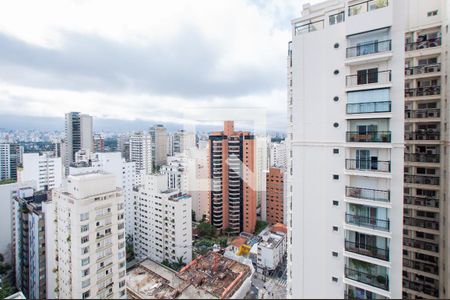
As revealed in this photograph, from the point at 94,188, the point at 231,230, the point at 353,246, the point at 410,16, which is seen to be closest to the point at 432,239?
the point at 353,246

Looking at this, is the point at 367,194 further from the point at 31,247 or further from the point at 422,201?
the point at 31,247

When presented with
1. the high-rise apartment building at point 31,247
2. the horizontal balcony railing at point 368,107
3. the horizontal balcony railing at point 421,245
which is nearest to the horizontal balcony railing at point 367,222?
the horizontal balcony railing at point 368,107

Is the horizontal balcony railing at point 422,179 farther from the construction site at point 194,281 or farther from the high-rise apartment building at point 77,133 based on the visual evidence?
the high-rise apartment building at point 77,133

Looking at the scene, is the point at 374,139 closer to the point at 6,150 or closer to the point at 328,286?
the point at 328,286

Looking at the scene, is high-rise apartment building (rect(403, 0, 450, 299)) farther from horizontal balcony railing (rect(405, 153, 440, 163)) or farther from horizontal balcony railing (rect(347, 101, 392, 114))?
horizontal balcony railing (rect(347, 101, 392, 114))

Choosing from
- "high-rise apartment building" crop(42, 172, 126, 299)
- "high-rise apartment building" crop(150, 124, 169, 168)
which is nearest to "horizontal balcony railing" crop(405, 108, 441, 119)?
"high-rise apartment building" crop(42, 172, 126, 299)
